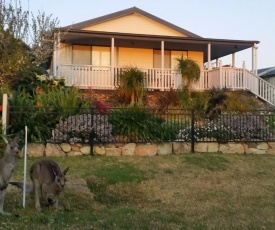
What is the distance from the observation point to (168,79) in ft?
71.8

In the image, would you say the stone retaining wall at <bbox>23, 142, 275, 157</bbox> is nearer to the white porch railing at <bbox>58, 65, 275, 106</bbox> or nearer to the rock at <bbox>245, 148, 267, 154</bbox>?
the rock at <bbox>245, 148, 267, 154</bbox>

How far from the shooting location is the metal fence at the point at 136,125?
13297 mm

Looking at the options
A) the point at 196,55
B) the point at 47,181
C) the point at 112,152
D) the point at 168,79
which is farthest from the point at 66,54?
the point at 47,181

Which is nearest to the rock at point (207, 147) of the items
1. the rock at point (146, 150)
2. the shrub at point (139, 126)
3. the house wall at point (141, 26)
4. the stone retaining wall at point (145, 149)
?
the stone retaining wall at point (145, 149)

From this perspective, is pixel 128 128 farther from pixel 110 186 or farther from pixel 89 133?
pixel 110 186

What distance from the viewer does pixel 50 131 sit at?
13484 mm

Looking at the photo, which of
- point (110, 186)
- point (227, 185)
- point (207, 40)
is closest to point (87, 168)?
point (110, 186)

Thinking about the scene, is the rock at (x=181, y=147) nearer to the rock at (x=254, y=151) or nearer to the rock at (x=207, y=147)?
the rock at (x=207, y=147)

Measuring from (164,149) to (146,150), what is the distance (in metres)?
0.55

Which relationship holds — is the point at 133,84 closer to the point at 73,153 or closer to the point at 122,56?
the point at 122,56

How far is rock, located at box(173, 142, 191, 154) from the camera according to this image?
13.9 metres

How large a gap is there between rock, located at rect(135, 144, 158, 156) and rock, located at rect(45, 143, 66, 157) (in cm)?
210

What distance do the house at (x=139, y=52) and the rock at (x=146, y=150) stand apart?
305 inches

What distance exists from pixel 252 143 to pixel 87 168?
5533 mm
